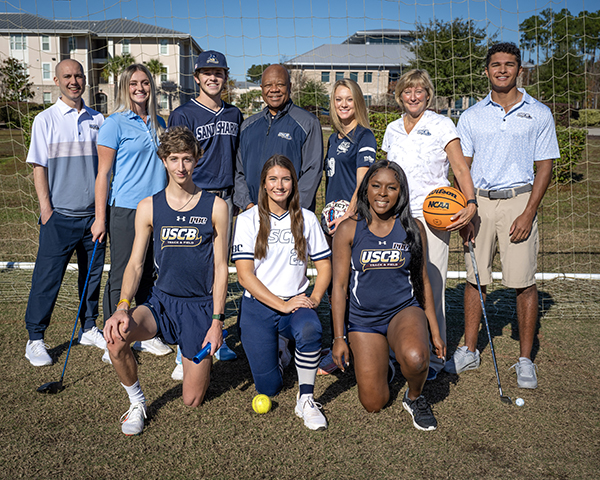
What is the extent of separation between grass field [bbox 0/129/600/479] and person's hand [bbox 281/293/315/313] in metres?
0.65

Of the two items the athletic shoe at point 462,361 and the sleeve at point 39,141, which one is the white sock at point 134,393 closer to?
the sleeve at point 39,141

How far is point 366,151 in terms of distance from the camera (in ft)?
12.7

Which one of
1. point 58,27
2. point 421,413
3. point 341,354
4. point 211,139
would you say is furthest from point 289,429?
point 58,27

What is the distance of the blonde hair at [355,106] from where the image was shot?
3895 millimetres

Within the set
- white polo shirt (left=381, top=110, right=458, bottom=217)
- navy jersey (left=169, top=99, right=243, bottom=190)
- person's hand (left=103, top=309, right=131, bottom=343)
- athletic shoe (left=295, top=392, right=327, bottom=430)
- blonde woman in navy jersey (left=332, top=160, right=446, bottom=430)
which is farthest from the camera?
navy jersey (left=169, top=99, right=243, bottom=190)

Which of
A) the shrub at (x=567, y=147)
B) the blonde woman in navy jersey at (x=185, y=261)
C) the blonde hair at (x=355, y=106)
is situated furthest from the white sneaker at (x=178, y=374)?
the shrub at (x=567, y=147)

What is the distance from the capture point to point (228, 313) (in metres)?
5.23

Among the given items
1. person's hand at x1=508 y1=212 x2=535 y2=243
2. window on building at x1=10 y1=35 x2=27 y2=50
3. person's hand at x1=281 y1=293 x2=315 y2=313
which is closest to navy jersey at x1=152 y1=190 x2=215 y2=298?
person's hand at x1=281 y1=293 x2=315 y2=313

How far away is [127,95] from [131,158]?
0.47 metres

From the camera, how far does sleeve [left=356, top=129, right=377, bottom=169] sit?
3.86 metres

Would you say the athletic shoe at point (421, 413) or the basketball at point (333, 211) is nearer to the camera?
the athletic shoe at point (421, 413)

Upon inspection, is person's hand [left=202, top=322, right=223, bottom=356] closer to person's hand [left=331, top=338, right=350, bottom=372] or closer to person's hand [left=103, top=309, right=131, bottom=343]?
person's hand [left=103, top=309, right=131, bottom=343]

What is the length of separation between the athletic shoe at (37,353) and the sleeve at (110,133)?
165cm

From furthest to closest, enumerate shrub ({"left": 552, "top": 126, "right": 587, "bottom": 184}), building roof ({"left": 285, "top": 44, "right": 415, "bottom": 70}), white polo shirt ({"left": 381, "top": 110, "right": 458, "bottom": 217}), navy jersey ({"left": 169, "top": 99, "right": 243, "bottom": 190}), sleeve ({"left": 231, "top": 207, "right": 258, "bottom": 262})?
shrub ({"left": 552, "top": 126, "right": 587, "bottom": 184}) → building roof ({"left": 285, "top": 44, "right": 415, "bottom": 70}) → navy jersey ({"left": 169, "top": 99, "right": 243, "bottom": 190}) → white polo shirt ({"left": 381, "top": 110, "right": 458, "bottom": 217}) → sleeve ({"left": 231, "top": 207, "right": 258, "bottom": 262})
